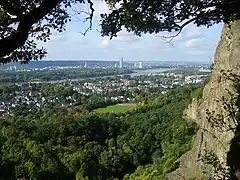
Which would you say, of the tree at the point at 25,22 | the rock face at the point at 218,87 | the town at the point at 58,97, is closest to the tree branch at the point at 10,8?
the tree at the point at 25,22

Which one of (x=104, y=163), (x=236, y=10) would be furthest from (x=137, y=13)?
(x=104, y=163)

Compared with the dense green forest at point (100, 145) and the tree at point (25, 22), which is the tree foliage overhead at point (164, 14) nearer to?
the tree at point (25, 22)

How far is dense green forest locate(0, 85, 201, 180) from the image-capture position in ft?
90.0

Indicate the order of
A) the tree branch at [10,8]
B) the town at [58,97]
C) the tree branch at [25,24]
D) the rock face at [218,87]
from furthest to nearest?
the town at [58,97] → the rock face at [218,87] → the tree branch at [10,8] → the tree branch at [25,24]

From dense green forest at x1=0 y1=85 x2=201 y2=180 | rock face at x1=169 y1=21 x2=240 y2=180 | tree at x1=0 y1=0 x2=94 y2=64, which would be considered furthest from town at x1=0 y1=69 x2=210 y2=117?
tree at x1=0 y1=0 x2=94 y2=64

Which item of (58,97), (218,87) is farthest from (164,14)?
(58,97)

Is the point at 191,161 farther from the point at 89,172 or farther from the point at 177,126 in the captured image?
the point at 177,126

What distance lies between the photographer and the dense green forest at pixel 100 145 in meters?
27.4

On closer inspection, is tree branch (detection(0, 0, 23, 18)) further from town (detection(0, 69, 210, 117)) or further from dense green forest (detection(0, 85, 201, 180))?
town (detection(0, 69, 210, 117))

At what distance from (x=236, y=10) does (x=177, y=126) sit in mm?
36488

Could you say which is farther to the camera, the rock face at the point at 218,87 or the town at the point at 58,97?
the town at the point at 58,97

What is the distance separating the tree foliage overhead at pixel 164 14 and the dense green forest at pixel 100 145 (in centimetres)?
1829

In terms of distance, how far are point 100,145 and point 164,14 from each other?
118 ft

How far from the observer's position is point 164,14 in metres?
3.80
